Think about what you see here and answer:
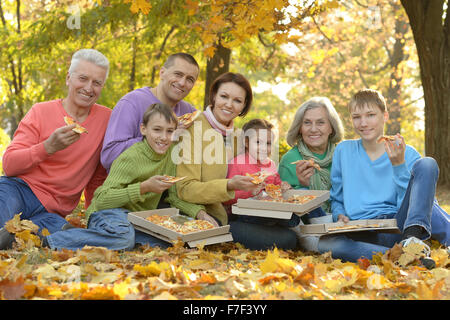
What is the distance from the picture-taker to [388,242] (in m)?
3.85

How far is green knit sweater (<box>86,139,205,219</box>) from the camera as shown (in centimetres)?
394

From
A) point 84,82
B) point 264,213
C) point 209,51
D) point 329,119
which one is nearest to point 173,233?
point 264,213

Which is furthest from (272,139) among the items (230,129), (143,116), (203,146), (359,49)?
(359,49)

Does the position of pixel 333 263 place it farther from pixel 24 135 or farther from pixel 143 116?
pixel 24 135

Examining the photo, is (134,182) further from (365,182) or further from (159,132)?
(365,182)

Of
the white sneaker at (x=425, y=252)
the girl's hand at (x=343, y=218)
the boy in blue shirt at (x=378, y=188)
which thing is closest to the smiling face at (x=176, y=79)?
the boy in blue shirt at (x=378, y=188)

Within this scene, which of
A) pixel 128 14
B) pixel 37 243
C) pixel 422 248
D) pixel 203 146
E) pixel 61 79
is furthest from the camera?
pixel 61 79

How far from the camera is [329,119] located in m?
4.46

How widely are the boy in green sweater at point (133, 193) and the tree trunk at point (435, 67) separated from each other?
458 cm

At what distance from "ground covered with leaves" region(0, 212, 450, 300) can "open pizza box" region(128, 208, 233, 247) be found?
0.26 feet

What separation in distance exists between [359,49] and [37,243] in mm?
21035

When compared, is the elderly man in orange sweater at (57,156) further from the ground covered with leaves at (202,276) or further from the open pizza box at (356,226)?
the open pizza box at (356,226)

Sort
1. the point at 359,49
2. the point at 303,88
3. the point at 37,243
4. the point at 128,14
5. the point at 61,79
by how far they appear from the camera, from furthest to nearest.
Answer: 1. the point at 303,88
2. the point at 359,49
3. the point at 61,79
4. the point at 128,14
5. the point at 37,243

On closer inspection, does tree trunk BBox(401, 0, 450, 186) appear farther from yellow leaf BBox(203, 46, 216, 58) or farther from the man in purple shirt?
the man in purple shirt
